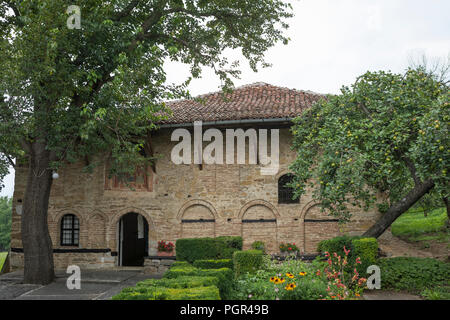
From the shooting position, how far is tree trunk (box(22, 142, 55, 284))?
1134 centimetres

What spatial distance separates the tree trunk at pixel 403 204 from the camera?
9.55 m

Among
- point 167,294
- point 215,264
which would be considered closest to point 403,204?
point 215,264

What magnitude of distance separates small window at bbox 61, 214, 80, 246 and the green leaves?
365 inches

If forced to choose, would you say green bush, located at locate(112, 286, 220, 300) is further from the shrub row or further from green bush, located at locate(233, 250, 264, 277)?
green bush, located at locate(233, 250, 264, 277)

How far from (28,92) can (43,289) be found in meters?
5.54

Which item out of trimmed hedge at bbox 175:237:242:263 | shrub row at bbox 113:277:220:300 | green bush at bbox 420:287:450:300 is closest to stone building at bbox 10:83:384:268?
trimmed hedge at bbox 175:237:242:263

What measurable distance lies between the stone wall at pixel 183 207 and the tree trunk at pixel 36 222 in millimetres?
3161

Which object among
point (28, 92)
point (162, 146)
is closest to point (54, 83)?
point (28, 92)

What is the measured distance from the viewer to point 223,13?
12023 millimetres

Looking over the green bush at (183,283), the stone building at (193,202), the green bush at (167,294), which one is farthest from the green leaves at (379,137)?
the green bush at (167,294)

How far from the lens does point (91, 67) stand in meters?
11.3

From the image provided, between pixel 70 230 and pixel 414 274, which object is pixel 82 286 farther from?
pixel 414 274

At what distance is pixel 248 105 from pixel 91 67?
570 centimetres
